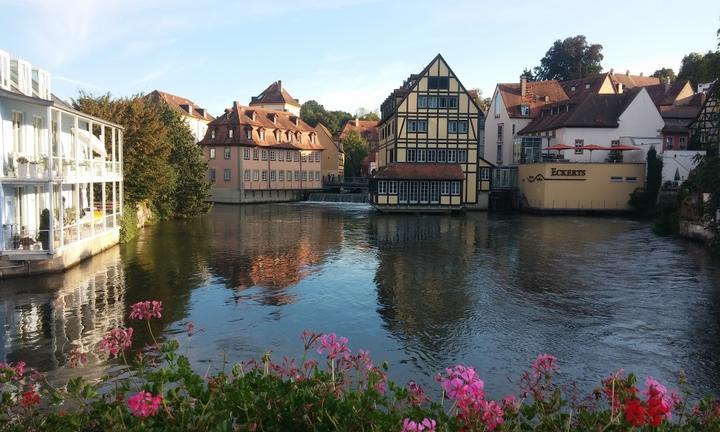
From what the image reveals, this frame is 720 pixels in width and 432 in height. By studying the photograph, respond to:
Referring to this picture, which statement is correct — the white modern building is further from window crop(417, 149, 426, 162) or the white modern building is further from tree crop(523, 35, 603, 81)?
tree crop(523, 35, 603, 81)

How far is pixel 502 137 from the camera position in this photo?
68125 millimetres

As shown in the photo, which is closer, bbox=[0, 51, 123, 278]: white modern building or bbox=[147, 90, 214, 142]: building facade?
bbox=[0, 51, 123, 278]: white modern building

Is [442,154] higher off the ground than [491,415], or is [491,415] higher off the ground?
[442,154]

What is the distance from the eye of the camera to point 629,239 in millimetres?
35656

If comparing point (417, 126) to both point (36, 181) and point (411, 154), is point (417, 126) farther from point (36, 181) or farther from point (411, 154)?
point (36, 181)

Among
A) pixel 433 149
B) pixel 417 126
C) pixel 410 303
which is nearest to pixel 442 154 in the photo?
pixel 433 149

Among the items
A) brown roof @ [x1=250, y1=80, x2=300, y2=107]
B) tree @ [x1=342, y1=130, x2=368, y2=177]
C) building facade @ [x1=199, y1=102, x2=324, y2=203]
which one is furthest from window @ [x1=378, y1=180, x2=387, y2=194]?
brown roof @ [x1=250, y1=80, x2=300, y2=107]

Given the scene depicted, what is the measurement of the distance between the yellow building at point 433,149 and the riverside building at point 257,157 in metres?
18.2

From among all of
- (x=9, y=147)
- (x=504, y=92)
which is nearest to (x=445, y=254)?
(x=9, y=147)

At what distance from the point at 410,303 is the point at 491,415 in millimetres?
14381

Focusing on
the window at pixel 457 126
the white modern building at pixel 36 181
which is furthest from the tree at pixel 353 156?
the white modern building at pixel 36 181

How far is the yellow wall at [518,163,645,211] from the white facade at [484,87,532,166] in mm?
12560

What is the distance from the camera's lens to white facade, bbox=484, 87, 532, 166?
67375 mm

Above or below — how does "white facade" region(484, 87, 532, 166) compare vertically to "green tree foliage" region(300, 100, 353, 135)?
below
